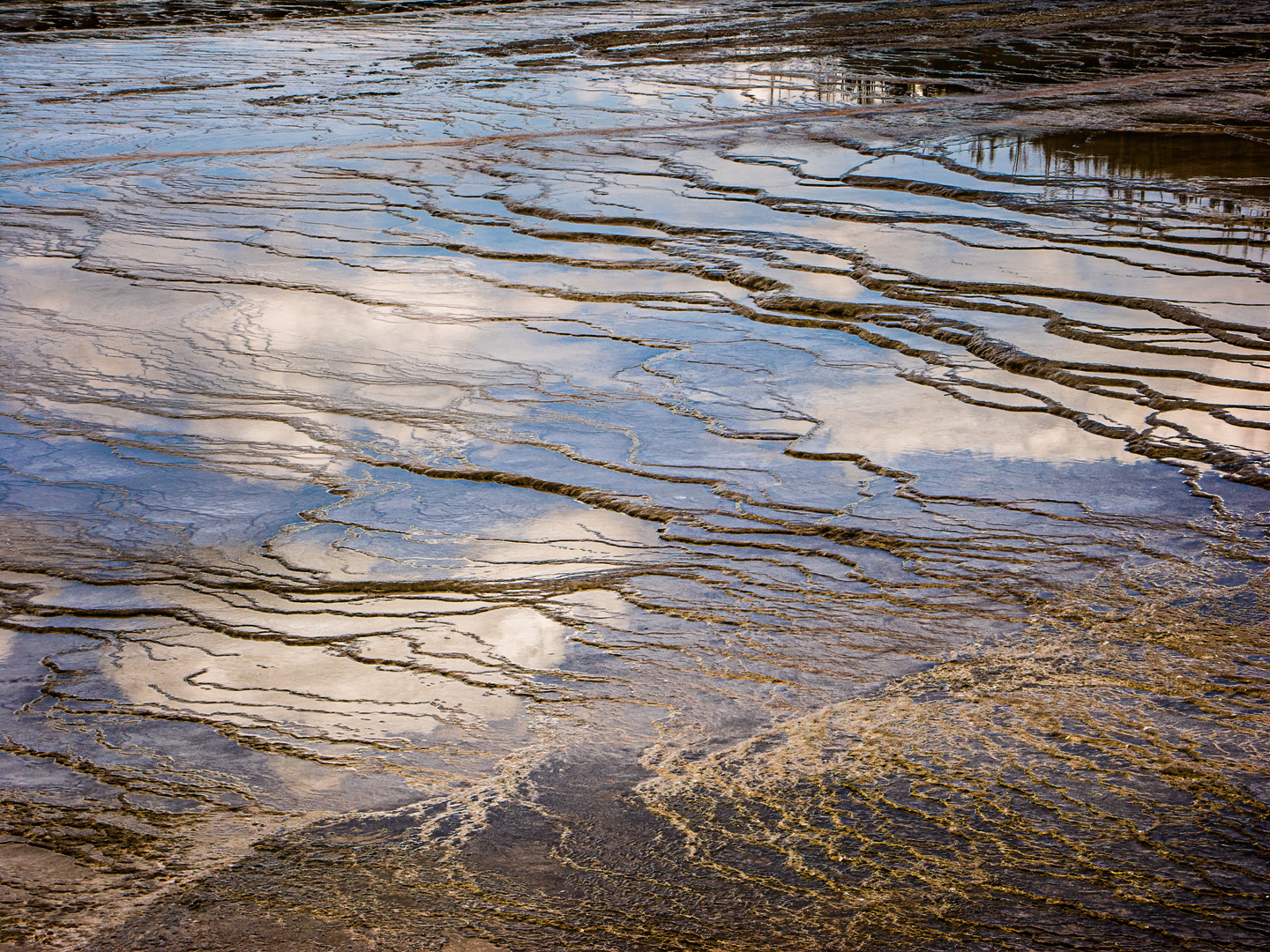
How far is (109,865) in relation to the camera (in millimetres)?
Result: 1810

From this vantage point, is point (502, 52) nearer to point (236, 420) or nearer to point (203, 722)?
point (236, 420)

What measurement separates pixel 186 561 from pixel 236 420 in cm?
91

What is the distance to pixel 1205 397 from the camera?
341 cm

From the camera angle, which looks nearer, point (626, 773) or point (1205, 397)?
point (626, 773)

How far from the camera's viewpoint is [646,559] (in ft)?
9.03

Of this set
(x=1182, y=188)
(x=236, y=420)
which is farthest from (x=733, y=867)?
(x=1182, y=188)

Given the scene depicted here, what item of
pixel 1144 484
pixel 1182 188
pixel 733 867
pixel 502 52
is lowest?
pixel 733 867

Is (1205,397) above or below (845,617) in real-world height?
above

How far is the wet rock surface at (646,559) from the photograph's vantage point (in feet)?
5.83

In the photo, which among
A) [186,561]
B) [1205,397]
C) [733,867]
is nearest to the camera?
[733,867]

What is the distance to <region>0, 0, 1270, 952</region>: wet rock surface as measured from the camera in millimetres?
1776

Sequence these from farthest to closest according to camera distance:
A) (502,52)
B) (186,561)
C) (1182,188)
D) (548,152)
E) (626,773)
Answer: (502,52), (548,152), (1182,188), (186,561), (626,773)

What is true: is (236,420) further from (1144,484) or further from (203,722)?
(1144,484)

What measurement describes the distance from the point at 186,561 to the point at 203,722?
2.34ft
